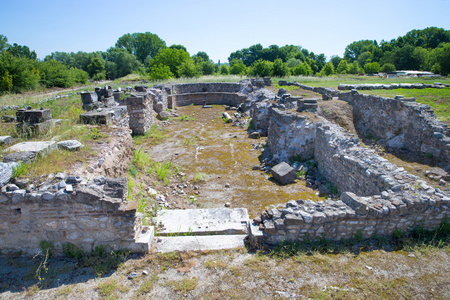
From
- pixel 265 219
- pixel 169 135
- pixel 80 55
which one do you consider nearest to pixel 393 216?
pixel 265 219

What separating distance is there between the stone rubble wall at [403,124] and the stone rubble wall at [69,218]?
10178mm

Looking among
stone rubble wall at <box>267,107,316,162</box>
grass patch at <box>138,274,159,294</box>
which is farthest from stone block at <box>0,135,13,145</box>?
stone rubble wall at <box>267,107,316,162</box>

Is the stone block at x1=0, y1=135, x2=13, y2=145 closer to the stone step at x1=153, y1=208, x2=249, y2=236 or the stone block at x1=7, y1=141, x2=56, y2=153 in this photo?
the stone block at x1=7, y1=141, x2=56, y2=153

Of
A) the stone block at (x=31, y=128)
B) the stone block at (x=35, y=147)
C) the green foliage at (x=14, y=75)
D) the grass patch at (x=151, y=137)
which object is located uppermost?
the green foliage at (x=14, y=75)

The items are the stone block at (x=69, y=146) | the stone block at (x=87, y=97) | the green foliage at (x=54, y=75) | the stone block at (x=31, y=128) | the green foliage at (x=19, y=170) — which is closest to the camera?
the green foliage at (x=19, y=170)

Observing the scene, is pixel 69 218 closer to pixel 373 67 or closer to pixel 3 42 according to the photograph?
pixel 3 42

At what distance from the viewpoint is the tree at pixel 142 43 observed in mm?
73688

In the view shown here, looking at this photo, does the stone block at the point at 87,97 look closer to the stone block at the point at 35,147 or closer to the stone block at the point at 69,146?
the stone block at the point at 35,147

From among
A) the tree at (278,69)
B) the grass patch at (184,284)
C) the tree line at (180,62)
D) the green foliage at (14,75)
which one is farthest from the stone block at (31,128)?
the tree at (278,69)

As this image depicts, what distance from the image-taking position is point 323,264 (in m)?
4.59

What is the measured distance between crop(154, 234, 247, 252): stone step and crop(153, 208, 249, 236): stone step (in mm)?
219

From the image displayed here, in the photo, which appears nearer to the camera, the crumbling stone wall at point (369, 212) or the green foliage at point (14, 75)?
the crumbling stone wall at point (369, 212)

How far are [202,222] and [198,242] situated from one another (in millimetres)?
846

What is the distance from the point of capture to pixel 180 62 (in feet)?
137
